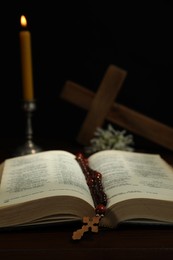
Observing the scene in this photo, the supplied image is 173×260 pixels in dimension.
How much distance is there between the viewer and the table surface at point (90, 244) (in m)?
0.66

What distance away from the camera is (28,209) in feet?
2.35

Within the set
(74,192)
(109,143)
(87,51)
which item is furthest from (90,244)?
(87,51)

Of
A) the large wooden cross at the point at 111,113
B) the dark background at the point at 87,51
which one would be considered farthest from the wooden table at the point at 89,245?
the dark background at the point at 87,51

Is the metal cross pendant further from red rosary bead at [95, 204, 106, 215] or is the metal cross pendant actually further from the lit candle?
the lit candle

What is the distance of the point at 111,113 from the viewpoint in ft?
4.37

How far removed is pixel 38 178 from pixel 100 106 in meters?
0.54

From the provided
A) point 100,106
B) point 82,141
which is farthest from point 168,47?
point 82,141

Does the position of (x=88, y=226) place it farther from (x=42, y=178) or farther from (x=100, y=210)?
(x=42, y=178)

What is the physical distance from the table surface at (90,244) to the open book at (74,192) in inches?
0.8

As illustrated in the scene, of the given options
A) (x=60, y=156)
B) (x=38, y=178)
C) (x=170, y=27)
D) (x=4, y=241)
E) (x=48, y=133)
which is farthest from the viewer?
(x=48, y=133)

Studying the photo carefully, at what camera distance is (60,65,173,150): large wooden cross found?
4.28 feet

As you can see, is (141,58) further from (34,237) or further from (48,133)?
(34,237)

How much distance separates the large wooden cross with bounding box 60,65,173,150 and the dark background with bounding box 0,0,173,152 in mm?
161

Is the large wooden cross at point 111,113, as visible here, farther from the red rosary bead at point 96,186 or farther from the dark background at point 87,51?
the red rosary bead at point 96,186
